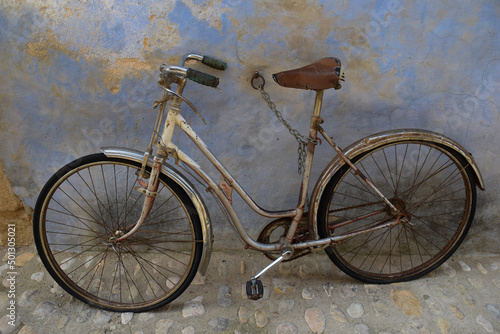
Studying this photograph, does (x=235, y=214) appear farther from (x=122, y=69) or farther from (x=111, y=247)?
(x=122, y=69)

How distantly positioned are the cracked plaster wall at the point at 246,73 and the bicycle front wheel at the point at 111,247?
0.25m

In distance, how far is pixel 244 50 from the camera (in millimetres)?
2408

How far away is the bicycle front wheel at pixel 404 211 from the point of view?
2605 millimetres

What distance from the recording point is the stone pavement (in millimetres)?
2412

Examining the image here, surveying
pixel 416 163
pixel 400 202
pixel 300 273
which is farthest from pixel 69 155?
pixel 416 163

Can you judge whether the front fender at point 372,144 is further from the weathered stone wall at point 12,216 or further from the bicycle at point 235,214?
the weathered stone wall at point 12,216

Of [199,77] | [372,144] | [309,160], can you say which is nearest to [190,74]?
[199,77]

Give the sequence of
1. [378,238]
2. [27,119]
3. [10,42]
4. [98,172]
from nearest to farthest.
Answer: [10,42]
[27,119]
[98,172]
[378,238]

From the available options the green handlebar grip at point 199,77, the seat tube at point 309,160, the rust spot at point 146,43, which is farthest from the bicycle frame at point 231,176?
the rust spot at point 146,43

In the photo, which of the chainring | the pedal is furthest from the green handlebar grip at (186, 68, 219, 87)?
the pedal

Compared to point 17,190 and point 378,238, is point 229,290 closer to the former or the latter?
point 378,238

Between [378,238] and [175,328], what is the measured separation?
1.60 metres

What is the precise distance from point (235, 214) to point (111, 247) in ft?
2.88

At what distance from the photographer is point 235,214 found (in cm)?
237
